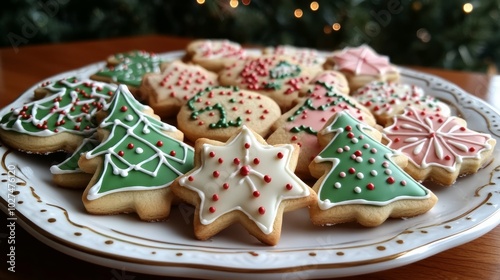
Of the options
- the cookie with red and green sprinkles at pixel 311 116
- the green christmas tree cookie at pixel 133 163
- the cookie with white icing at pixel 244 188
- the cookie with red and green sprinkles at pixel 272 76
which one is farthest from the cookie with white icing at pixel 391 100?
the green christmas tree cookie at pixel 133 163

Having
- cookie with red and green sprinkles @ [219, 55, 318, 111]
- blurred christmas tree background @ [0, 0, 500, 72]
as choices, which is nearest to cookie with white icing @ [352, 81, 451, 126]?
cookie with red and green sprinkles @ [219, 55, 318, 111]

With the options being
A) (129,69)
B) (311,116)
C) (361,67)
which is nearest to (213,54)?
(129,69)

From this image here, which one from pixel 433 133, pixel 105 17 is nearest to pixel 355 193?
pixel 433 133

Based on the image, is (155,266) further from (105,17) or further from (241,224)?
(105,17)

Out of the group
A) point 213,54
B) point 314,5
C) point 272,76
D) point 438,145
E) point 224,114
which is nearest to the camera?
point 438,145

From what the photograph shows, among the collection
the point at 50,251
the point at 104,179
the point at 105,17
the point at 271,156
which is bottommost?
the point at 105,17

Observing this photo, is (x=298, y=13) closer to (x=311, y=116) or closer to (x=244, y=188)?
(x=311, y=116)

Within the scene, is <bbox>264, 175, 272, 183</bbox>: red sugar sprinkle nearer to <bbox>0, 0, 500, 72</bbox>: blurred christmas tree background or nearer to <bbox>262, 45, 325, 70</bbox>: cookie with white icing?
<bbox>262, 45, 325, 70</bbox>: cookie with white icing
